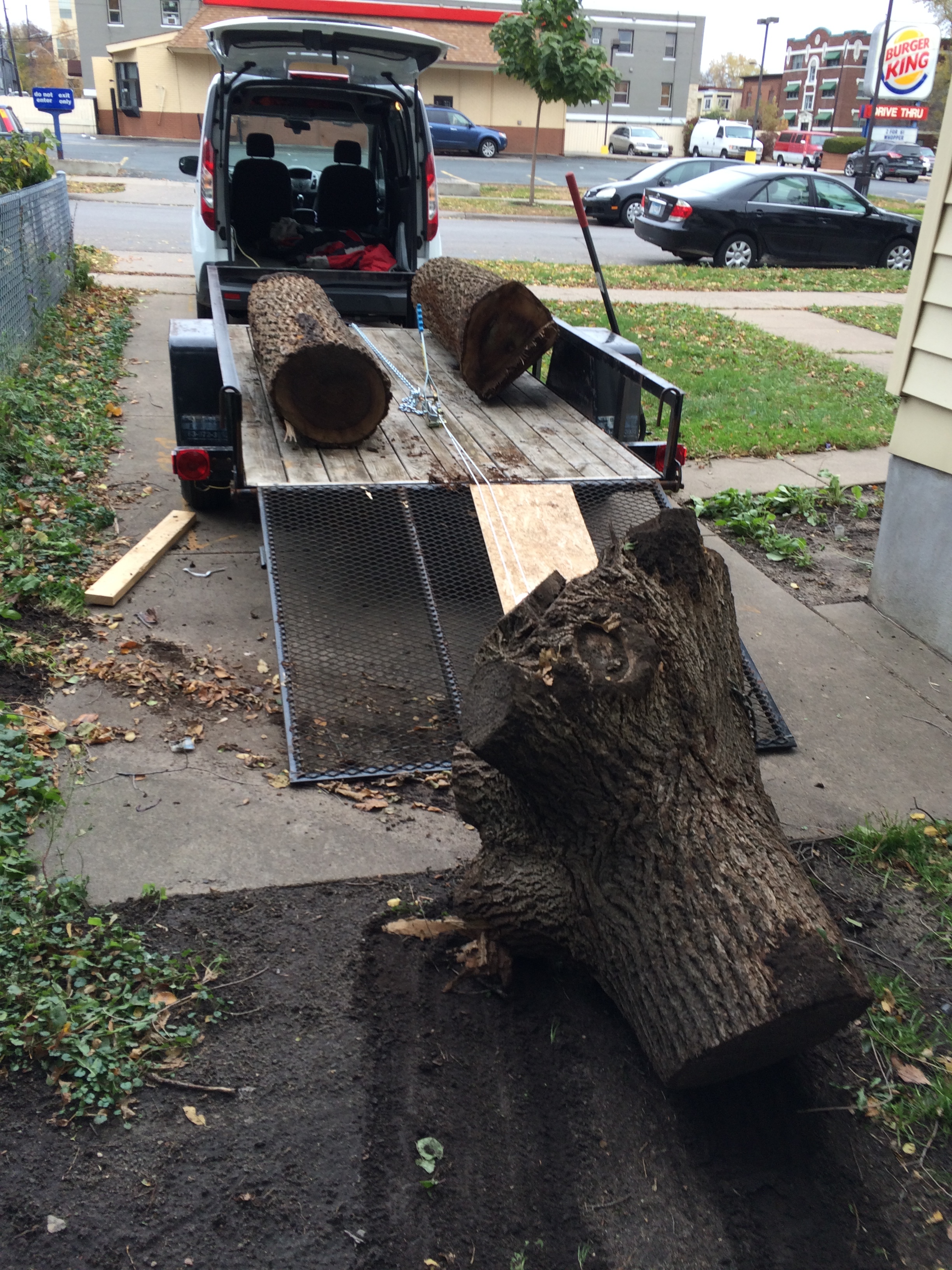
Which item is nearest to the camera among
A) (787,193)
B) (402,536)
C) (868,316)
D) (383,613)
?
(402,536)

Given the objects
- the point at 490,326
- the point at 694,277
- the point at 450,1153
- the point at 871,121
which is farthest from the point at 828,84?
the point at 450,1153

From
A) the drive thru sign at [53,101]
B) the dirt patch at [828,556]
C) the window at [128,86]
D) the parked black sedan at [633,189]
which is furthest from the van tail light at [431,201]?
the window at [128,86]

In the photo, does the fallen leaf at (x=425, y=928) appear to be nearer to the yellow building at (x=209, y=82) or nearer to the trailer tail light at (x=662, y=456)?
the trailer tail light at (x=662, y=456)

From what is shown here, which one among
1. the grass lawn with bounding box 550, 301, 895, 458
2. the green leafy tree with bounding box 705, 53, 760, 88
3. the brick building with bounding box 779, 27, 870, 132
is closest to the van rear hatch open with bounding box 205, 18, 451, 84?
the grass lawn with bounding box 550, 301, 895, 458

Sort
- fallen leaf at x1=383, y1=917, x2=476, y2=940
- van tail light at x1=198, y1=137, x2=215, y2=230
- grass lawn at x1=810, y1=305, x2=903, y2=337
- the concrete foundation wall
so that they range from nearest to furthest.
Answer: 1. fallen leaf at x1=383, y1=917, x2=476, y2=940
2. the concrete foundation wall
3. van tail light at x1=198, y1=137, x2=215, y2=230
4. grass lawn at x1=810, y1=305, x2=903, y2=337

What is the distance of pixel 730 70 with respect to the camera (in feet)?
354

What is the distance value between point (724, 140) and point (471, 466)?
47821mm

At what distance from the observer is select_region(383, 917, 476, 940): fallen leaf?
3160 millimetres

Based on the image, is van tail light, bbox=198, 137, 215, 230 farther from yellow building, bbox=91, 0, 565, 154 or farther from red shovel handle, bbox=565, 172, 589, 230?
yellow building, bbox=91, 0, 565, 154

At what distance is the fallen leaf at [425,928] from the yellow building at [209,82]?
42.7 m

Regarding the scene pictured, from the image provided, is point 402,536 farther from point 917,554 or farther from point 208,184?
point 208,184

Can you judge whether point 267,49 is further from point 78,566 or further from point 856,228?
point 856,228

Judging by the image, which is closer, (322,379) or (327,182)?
(322,379)

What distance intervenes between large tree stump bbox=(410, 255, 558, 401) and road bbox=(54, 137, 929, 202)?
25.0m
